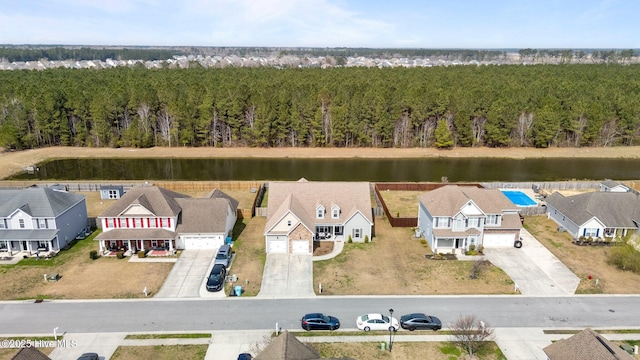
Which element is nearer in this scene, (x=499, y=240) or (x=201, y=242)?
(x=201, y=242)

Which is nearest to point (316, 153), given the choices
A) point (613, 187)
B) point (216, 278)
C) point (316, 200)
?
point (316, 200)

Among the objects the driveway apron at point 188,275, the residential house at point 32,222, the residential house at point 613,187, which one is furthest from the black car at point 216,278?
the residential house at point 613,187

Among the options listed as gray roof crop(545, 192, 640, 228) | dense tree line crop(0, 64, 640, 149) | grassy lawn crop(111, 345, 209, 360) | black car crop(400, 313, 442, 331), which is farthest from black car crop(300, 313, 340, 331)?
dense tree line crop(0, 64, 640, 149)

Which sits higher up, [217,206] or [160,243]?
[217,206]

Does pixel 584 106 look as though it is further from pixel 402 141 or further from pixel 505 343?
pixel 505 343

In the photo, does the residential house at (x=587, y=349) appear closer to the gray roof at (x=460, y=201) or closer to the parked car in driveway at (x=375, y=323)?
the parked car in driveway at (x=375, y=323)

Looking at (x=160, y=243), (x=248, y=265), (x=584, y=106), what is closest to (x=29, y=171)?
(x=160, y=243)

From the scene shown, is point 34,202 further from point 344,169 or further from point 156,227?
point 344,169
